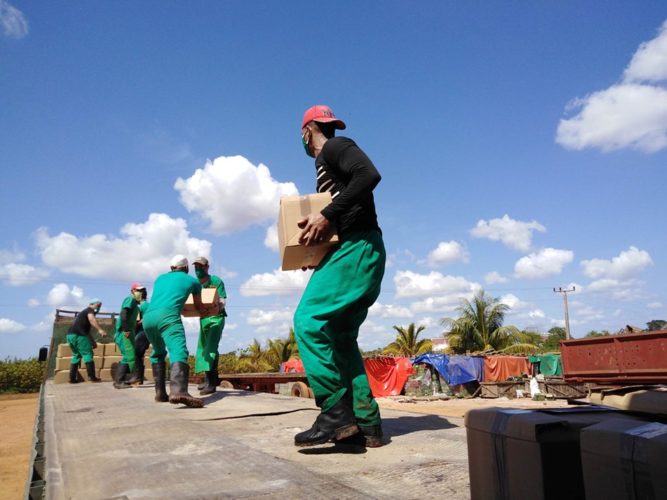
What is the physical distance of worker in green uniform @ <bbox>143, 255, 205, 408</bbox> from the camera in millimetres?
4387

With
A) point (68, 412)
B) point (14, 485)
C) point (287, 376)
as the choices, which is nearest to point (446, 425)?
point (68, 412)

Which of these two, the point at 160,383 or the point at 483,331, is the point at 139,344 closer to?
the point at 160,383

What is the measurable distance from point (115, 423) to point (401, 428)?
2105mm

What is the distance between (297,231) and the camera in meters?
2.46

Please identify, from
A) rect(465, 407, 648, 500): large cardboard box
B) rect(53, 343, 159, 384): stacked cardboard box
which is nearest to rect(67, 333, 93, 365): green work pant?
rect(53, 343, 159, 384): stacked cardboard box

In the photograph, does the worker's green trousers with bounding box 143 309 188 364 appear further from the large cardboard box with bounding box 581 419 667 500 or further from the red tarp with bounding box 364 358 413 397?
the red tarp with bounding box 364 358 413 397

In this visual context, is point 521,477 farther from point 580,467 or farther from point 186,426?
point 186,426

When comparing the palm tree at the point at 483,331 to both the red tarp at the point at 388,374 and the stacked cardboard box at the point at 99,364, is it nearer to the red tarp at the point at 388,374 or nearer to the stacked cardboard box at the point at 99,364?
the red tarp at the point at 388,374

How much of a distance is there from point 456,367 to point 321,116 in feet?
70.6

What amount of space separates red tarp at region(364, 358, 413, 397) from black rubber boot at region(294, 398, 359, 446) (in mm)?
21237

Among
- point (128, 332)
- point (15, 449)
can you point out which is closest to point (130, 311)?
point (128, 332)

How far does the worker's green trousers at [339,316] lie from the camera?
233cm

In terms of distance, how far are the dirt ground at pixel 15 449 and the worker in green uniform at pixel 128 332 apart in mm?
1659

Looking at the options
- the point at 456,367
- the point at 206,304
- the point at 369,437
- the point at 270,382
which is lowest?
the point at 456,367
